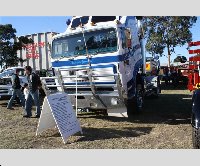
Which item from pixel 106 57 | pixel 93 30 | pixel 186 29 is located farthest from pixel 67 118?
pixel 186 29

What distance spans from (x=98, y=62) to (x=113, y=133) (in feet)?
6.39

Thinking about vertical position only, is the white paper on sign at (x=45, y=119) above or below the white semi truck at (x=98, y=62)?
below

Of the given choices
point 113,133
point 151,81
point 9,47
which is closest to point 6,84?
point 9,47

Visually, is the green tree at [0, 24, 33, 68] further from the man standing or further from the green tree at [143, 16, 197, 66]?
the green tree at [143, 16, 197, 66]

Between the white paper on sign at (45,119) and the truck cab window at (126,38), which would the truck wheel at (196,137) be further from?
the truck cab window at (126,38)

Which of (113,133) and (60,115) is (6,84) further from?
(113,133)

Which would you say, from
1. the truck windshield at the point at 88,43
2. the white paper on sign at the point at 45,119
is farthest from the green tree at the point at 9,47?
the white paper on sign at the point at 45,119

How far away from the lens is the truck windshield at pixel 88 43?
795 centimetres

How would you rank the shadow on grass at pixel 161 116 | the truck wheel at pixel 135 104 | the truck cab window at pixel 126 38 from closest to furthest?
the truck cab window at pixel 126 38, the shadow on grass at pixel 161 116, the truck wheel at pixel 135 104

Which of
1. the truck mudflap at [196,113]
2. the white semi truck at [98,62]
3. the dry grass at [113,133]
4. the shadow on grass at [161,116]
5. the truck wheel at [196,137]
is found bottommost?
the dry grass at [113,133]

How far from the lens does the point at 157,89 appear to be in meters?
12.4

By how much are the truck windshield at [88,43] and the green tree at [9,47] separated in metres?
Answer: 3.94

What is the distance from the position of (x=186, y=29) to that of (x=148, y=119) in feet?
26.6

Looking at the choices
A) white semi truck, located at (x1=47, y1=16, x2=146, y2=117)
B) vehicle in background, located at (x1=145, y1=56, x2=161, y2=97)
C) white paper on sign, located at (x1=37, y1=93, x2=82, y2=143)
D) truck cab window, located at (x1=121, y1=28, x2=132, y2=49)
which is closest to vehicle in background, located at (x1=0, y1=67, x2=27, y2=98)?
white semi truck, located at (x1=47, y1=16, x2=146, y2=117)
